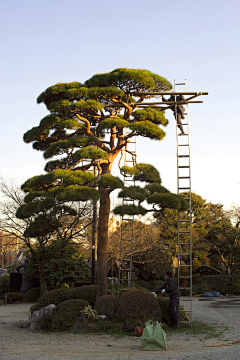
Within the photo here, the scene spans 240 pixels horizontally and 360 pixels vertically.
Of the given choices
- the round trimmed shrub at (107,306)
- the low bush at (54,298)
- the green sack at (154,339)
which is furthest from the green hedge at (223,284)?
the green sack at (154,339)

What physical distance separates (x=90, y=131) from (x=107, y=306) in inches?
208

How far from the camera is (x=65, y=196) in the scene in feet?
31.2

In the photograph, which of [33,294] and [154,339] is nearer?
[154,339]

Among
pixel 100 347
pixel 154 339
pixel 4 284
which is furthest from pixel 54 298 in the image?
pixel 4 284

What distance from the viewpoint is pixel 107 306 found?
30.5ft

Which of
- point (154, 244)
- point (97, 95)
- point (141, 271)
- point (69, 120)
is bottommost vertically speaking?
point (141, 271)

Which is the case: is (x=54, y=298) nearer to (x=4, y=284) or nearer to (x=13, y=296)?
(x=13, y=296)

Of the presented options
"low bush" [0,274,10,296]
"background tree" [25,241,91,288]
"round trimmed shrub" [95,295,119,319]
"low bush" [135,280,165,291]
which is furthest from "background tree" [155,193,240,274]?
"round trimmed shrub" [95,295,119,319]

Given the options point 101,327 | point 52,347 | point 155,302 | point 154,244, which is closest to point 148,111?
point 155,302

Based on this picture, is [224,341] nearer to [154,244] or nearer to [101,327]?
[101,327]

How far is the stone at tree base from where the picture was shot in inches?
356

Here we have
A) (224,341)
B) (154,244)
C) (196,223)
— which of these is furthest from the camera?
(196,223)

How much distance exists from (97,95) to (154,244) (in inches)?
634

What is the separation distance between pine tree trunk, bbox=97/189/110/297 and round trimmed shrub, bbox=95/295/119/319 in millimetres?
670
